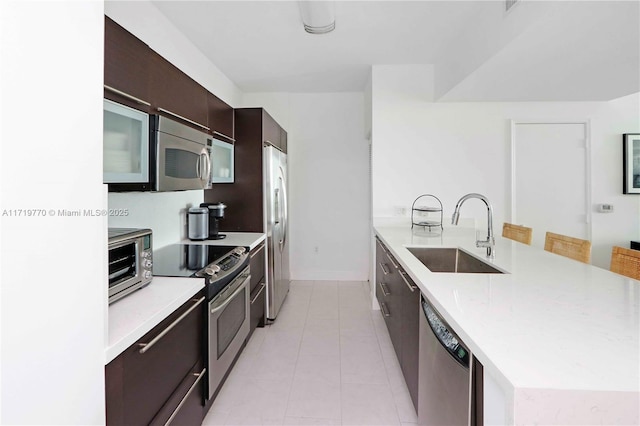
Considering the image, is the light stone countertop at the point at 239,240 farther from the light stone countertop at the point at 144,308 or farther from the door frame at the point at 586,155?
the door frame at the point at 586,155

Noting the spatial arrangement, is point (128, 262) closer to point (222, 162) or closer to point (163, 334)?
point (163, 334)

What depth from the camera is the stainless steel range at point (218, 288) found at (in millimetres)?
1678

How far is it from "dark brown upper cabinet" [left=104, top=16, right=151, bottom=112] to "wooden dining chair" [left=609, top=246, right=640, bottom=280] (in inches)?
93.7

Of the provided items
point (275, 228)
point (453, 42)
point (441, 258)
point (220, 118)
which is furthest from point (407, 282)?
point (453, 42)

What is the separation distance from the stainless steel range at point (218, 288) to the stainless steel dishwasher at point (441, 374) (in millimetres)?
1050

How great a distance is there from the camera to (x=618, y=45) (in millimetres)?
1939

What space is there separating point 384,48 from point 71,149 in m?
2.89

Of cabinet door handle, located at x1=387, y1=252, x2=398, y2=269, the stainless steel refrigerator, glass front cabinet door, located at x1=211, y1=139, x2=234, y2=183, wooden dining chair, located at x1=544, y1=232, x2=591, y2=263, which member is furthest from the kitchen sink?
glass front cabinet door, located at x1=211, y1=139, x2=234, y2=183

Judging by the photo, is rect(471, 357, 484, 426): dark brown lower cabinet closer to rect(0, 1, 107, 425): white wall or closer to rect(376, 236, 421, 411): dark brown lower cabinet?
rect(376, 236, 421, 411): dark brown lower cabinet

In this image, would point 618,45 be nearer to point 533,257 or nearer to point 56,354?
point 533,257

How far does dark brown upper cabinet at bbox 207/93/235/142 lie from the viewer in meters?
2.36

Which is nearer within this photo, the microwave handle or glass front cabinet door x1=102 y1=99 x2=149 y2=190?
glass front cabinet door x1=102 y1=99 x2=149 y2=190

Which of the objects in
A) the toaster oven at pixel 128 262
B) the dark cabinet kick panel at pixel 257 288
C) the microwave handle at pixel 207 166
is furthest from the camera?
the dark cabinet kick panel at pixel 257 288

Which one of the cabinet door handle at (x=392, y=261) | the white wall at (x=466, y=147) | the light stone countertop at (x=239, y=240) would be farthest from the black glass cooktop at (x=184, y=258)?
the white wall at (x=466, y=147)
